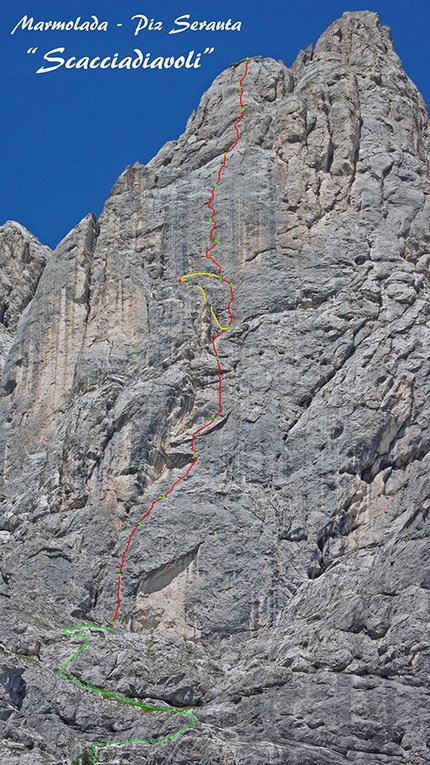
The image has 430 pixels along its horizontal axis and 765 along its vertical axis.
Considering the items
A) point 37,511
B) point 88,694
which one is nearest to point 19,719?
point 88,694

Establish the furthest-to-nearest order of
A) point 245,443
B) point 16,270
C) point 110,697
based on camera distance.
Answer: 1. point 16,270
2. point 245,443
3. point 110,697

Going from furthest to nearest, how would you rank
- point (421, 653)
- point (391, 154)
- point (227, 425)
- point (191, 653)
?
point (391, 154)
point (227, 425)
point (191, 653)
point (421, 653)

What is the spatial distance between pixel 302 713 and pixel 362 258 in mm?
25383

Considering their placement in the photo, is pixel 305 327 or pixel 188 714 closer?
pixel 188 714

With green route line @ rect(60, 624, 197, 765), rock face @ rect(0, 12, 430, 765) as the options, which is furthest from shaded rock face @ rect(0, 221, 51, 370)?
green route line @ rect(60, 624, 197, 765)

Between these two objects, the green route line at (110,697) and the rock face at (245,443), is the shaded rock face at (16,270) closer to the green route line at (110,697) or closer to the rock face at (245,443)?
the rock face at (245,443)

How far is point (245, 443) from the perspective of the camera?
239 ft

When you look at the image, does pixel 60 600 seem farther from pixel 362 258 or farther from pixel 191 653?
pixel 362 258

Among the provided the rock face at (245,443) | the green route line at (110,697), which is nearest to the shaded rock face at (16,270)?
the rock face at (245,443)

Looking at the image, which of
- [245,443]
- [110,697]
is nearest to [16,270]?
[245,443]

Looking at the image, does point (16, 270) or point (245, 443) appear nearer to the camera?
point (245, 443)

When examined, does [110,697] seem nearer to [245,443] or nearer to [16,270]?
[245,443]

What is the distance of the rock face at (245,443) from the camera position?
63.7 metres

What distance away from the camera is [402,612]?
6378 cm
